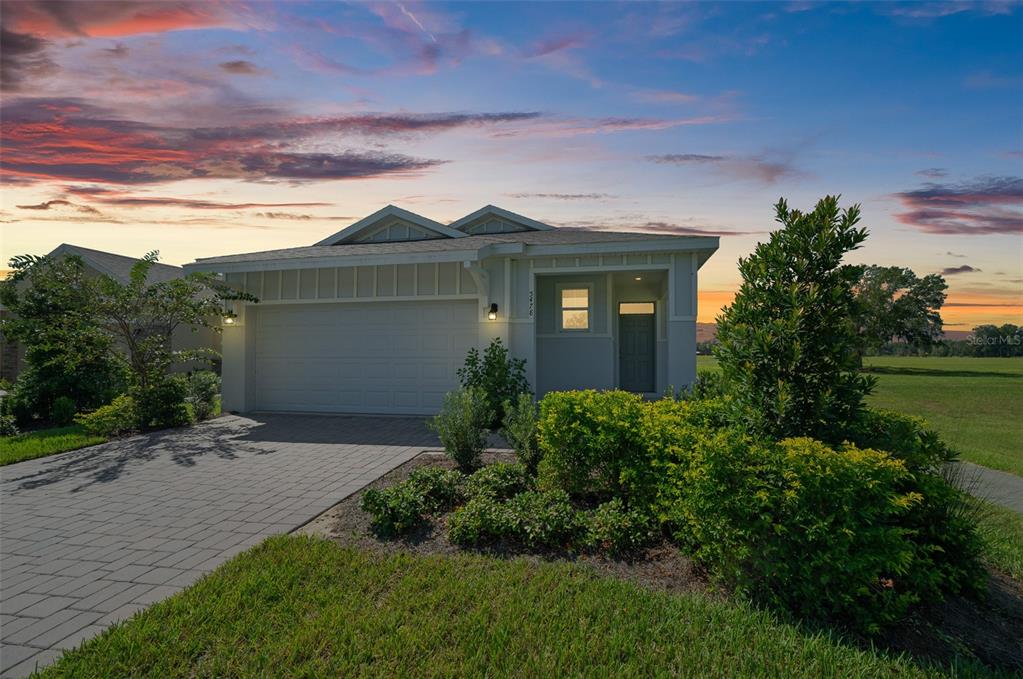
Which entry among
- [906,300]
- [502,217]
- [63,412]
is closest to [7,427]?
[63,412]

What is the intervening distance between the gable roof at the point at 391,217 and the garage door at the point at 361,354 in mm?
3160

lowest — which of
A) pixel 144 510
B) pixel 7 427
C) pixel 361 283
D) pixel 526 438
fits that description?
pixel 144 510

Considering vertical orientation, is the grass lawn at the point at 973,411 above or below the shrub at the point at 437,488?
below

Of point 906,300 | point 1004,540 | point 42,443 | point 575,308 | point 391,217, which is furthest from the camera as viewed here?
point 906,300

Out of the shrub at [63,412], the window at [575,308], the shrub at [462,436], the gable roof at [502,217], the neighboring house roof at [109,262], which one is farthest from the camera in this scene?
the neighboring house roof at [109,262]

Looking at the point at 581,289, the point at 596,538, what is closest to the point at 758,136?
the point at 581,289

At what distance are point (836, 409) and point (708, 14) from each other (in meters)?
5.41

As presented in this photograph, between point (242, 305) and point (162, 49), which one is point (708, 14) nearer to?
point (162, 49)

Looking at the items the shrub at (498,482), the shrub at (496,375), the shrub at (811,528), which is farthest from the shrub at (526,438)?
the shrub at (496,375)

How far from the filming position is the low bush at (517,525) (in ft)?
13.6

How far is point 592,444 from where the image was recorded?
4734mm

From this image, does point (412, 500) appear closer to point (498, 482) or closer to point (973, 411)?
point (498, 482)

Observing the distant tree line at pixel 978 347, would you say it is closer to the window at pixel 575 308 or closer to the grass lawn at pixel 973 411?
the grass lawn at pixel 973 411

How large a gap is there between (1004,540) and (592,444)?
3.74 m
